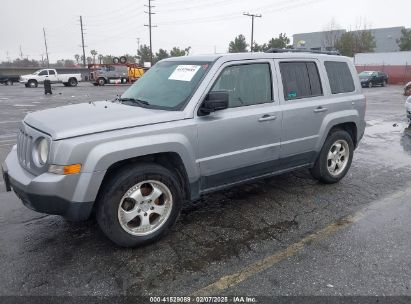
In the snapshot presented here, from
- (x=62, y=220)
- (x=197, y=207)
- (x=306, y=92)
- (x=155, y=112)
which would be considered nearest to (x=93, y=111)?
(x=155, y=112)

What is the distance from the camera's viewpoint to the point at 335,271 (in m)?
3.09

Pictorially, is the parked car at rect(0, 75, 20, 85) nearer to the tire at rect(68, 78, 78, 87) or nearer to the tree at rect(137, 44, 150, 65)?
the tire at rect(68, 78, 78, 87)

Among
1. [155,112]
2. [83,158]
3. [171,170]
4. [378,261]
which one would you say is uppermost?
[155,112]

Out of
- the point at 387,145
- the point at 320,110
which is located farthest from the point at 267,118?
the point at 387,145

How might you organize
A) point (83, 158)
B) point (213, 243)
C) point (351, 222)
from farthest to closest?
point (351, 222), point (213, 243), point (83, 158)

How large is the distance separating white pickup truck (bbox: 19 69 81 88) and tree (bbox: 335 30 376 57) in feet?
131

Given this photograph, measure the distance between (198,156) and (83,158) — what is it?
1.16 metres

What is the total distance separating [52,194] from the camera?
9.80 feet

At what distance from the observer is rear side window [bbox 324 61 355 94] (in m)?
5.01

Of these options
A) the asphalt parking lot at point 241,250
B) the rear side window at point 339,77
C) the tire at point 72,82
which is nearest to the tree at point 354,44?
the tire at point 72,82

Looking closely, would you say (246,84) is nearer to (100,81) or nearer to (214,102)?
(214,102)

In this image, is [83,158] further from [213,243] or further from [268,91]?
[268,91]

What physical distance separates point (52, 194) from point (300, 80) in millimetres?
3238

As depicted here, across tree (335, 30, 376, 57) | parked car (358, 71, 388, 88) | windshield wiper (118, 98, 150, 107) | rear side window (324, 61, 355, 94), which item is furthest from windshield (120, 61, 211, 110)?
tree (335, 30, 376, 57)
